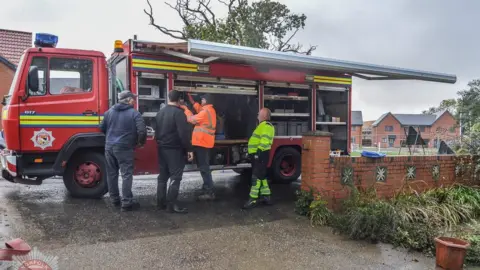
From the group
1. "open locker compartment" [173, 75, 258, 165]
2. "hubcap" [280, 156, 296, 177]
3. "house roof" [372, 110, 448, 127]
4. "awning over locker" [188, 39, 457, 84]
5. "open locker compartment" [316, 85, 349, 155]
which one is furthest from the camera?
"house roof" [372, 110, 448, 127]

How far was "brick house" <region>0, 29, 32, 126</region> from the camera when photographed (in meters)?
18.8

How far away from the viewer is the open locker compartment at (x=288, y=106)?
804 centimetres

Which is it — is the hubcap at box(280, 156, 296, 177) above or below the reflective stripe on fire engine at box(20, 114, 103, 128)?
below

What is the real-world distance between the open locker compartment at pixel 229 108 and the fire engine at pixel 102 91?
0.02 metres

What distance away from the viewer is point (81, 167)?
21.2 ft

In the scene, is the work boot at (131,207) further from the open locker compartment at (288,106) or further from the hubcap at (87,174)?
the open locker compartment at (288,106)

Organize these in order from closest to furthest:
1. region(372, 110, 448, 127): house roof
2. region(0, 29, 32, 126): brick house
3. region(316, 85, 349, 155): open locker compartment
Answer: region(316, 85, 349, 155): open locker compartment
region(0, 29, 32, 126): brick house
region(372, 110, 448, 127): house roof

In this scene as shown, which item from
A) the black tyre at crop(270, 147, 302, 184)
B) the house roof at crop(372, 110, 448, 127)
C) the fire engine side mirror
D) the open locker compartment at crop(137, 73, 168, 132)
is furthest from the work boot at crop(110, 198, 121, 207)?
the house roof at crop(372, 110, 448, 127)

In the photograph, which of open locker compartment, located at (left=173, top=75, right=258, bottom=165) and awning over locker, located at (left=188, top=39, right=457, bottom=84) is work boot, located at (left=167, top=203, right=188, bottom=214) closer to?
open locker compartment, located at (left=173, top=75, right=258, bottom=165)

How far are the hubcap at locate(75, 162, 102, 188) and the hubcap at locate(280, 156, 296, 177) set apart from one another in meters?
3.89

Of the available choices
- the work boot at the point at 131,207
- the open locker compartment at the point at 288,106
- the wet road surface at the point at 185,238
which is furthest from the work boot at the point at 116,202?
the open locker compartment at the point at 288,106

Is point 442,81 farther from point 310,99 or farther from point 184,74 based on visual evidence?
point 184,74

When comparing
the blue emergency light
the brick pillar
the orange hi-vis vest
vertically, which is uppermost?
the blue emergency light

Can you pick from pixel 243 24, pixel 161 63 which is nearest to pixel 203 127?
pixel 161 63
